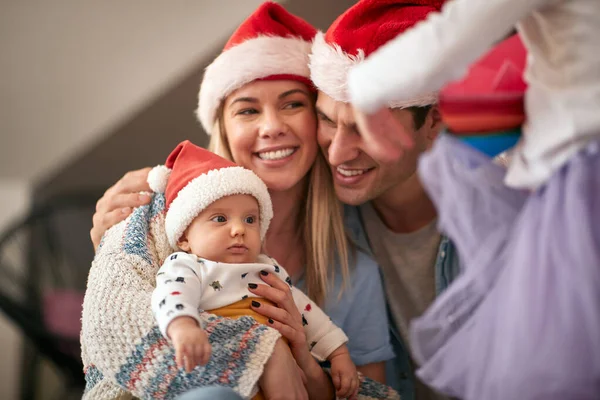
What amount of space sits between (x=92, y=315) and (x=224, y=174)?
380 millimetres

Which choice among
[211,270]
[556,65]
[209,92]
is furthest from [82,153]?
[556,65]

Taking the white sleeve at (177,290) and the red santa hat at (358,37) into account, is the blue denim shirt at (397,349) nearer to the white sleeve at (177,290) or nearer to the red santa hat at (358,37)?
the red santa hat at (358,37)

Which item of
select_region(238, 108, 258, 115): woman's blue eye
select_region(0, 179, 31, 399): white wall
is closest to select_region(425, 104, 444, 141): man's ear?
select_region(238, 108, 258, 115): woman's blue eye

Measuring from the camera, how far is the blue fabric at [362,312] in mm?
1514

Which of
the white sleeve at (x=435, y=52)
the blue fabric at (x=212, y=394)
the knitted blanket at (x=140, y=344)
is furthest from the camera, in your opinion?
the knitted blanket at (x=140, y=344)

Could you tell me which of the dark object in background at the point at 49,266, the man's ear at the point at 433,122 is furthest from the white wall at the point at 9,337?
the man's ear at the point at 433,122

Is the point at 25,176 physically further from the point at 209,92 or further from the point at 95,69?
the point at 209,92

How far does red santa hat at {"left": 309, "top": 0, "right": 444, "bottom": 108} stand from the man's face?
49mm

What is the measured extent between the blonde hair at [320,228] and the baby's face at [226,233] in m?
0.33

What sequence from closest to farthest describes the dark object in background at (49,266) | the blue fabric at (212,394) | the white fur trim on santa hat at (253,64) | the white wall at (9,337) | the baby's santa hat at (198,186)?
the blue fabric at (212,394) < the baby's santa hat at (198,186) < the white fur trim on santa hat at (253,64) < the dark object in background at (49,266) < the white wall at (9,337)

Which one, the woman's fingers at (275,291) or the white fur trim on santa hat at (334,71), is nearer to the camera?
the woman's fingers at (275,291)

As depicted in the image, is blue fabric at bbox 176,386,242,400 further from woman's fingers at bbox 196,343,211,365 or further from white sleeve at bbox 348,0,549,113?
white sleeve at bbox 348,0,549,113

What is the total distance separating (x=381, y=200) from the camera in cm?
174

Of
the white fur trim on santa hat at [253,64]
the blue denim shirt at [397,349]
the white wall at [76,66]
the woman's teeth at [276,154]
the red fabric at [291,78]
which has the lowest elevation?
the blue denim shirt at [397,349]
